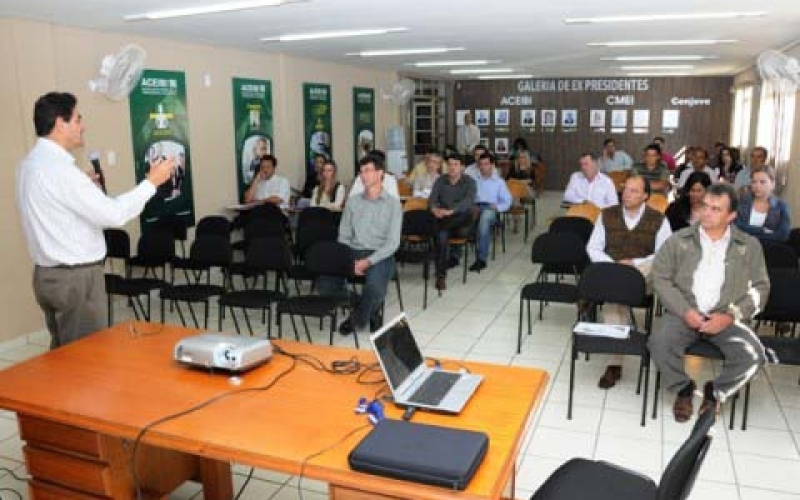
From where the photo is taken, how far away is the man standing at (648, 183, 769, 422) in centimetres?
390

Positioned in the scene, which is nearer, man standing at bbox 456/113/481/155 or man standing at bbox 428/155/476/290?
man standing at bbox 428/155/476/290

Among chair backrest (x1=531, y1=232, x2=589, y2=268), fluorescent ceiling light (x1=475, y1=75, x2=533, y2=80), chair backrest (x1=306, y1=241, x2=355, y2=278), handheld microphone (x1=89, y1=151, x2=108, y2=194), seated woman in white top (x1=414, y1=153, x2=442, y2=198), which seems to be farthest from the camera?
fluorescent ceiling light (x1=475, y1=75, x2=533, y2=80)

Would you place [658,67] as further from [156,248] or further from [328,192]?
[156,248]

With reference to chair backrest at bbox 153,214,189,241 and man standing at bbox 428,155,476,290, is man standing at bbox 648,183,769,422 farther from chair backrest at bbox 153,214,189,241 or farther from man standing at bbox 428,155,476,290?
chair backrest at bbox 153,214,189,241

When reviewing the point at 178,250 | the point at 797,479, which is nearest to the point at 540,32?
the point at 178,250

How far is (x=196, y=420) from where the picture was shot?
2254mm

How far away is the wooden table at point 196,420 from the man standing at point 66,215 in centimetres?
48

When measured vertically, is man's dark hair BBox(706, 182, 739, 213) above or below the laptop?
above

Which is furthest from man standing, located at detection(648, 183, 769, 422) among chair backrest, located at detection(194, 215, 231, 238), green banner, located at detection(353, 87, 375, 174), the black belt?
green banner, located at detection(353, 87, 375, 174)

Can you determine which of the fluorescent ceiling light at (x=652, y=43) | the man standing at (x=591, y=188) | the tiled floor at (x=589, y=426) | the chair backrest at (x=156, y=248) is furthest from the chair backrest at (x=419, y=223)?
the fluorescent ceiling light at (x=652, y=43)

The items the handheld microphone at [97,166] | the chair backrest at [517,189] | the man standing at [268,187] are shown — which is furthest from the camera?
the chair backrest at [517,189]

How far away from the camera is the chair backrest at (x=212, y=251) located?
584 cm

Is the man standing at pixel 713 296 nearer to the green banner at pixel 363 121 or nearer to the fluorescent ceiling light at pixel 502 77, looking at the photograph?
the green banner at pixel 363 121

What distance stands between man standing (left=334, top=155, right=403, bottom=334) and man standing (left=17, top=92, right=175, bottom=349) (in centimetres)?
246
